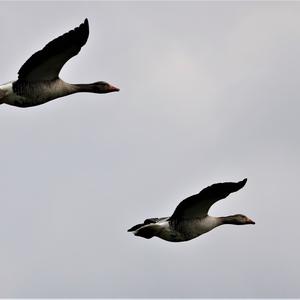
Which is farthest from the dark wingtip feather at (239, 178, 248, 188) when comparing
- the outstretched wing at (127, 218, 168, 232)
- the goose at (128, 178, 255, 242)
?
the outstretched wing at (127, 218, 168, 232)

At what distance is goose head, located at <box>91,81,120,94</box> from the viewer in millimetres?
48625

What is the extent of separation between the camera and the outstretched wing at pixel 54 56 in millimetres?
44906

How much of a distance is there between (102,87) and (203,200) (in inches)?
181

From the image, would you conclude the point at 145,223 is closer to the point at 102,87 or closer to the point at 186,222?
the point at 186,222

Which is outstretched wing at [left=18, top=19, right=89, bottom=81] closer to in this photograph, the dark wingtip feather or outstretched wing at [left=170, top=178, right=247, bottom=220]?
outstretched wing at [left=170, top=178, right=247, bottom=220]

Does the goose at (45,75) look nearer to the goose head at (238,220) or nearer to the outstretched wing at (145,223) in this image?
the outstretched wing at (145,223)

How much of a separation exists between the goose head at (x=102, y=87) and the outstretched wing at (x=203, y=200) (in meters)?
4.03

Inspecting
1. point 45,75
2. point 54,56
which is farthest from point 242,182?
point 45,75

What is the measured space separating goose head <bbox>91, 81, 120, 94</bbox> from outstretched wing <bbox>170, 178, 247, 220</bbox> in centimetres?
403

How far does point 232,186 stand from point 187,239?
2.80 metres

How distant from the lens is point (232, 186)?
4497 centimetres

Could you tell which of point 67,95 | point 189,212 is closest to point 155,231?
point 189,212

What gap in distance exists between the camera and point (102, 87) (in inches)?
1916

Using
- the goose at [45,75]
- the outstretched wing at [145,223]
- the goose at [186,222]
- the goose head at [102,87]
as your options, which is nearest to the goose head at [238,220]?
the goose at [186,222]
